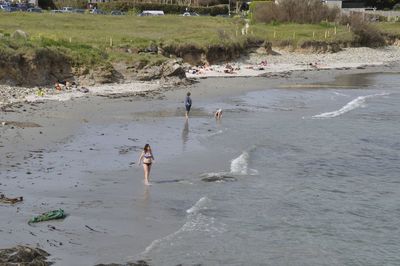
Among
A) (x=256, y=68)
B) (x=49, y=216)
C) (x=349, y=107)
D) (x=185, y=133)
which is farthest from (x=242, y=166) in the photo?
(x=256, y=68)

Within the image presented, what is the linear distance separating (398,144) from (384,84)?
96.7 ft

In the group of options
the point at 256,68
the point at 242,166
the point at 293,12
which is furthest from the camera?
the point at 293,12

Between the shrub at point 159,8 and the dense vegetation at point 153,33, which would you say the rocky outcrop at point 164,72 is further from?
the shrub at point 159,8

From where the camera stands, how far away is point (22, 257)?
13922mm

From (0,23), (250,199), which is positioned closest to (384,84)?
(0,23)

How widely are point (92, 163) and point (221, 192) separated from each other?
556cm

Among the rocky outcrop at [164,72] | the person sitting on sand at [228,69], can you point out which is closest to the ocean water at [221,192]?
the rocky outcrop at [164,72]

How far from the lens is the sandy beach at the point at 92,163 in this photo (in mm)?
16266

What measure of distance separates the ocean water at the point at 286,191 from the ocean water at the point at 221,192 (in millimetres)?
50

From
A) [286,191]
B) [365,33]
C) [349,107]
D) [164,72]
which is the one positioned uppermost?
[365,33]

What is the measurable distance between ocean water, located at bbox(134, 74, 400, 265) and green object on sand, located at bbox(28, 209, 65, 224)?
9.37ft

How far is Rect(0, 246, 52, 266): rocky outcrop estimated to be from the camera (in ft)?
45.0

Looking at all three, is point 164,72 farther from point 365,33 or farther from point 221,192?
point 365,33

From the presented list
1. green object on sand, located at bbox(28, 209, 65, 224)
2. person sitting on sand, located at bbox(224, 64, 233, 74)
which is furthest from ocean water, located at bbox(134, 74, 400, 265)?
person sitting on sand, located at bbox(224, 64, 233, 74)
